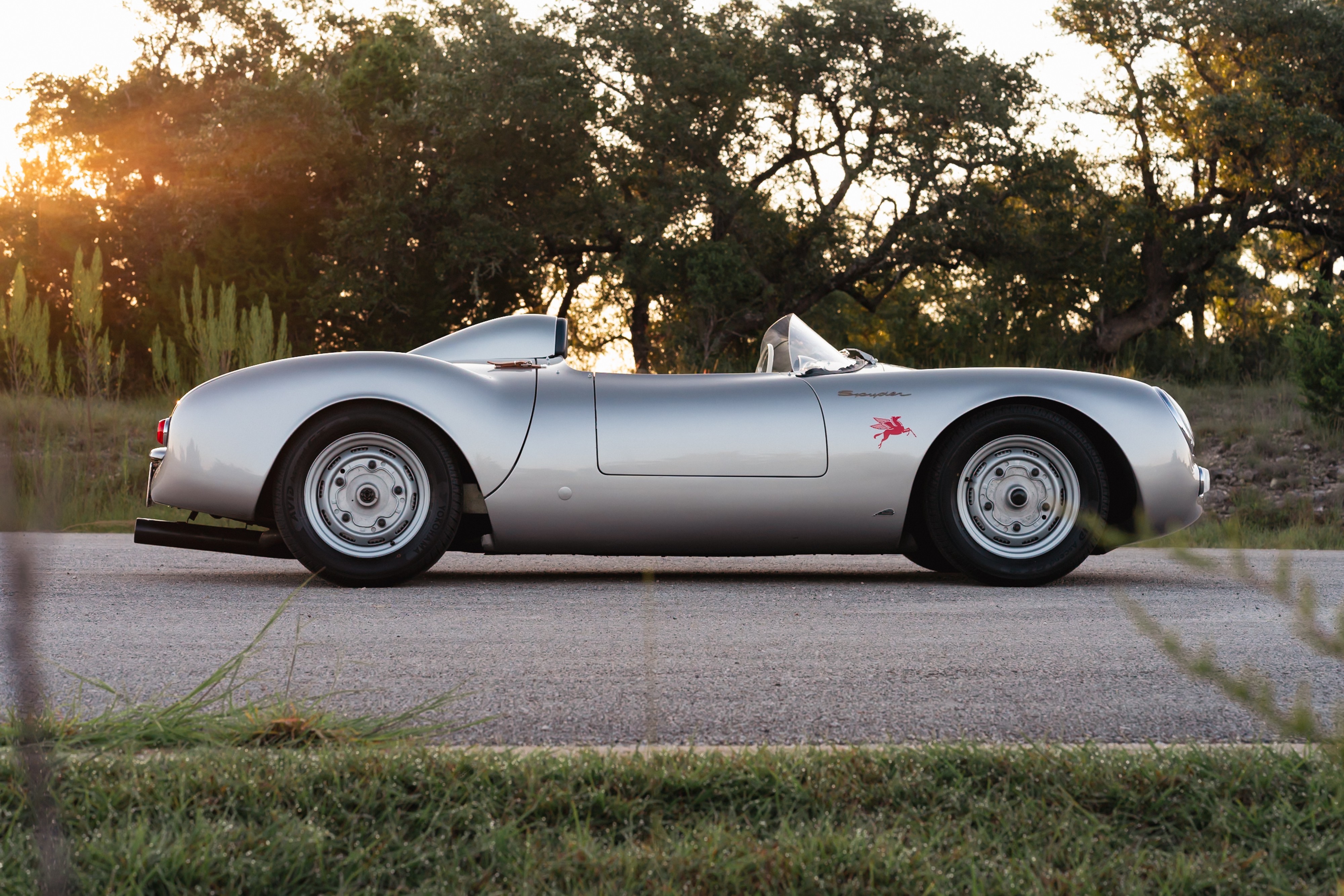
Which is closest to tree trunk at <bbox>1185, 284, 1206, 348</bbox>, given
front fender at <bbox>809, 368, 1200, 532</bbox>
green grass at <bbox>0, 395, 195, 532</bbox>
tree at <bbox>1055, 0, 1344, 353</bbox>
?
tree at <bbox>1055, 0, 1344, 353</bbox>

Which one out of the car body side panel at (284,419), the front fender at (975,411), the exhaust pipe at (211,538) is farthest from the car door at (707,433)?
the exhaust pipe at (211,538)

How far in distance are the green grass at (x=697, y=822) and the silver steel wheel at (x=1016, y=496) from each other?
297cm

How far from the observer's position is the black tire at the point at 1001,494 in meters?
5.10

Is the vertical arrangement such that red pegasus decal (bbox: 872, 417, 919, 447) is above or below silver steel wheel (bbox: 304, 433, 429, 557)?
above

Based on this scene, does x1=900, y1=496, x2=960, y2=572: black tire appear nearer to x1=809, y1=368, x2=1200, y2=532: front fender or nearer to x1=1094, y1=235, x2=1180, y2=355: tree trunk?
x1=809, y1=368, x2=1200, y2=532: front fender

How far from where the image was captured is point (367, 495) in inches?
194

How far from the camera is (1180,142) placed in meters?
25.7

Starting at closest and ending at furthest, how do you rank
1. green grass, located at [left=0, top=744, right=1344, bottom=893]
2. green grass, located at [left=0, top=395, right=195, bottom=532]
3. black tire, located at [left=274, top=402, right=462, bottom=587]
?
green grass, located at [left=0, top=744, right=1344, bottom=893] < black tire, located at [left=274, top=402, right=462, bottom=587] < green grass, located at [left=0, top=395, right=195, bottom=532]

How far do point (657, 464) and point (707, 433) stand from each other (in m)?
0.25

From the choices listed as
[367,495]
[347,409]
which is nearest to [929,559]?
[367,495]

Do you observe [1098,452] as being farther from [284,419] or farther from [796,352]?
[284,419]

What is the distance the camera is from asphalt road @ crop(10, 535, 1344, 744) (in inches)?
106

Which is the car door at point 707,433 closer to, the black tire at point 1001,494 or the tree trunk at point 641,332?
the black tire at point 1001,494

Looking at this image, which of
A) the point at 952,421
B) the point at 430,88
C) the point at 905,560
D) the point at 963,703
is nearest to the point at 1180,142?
the point at 430,88
